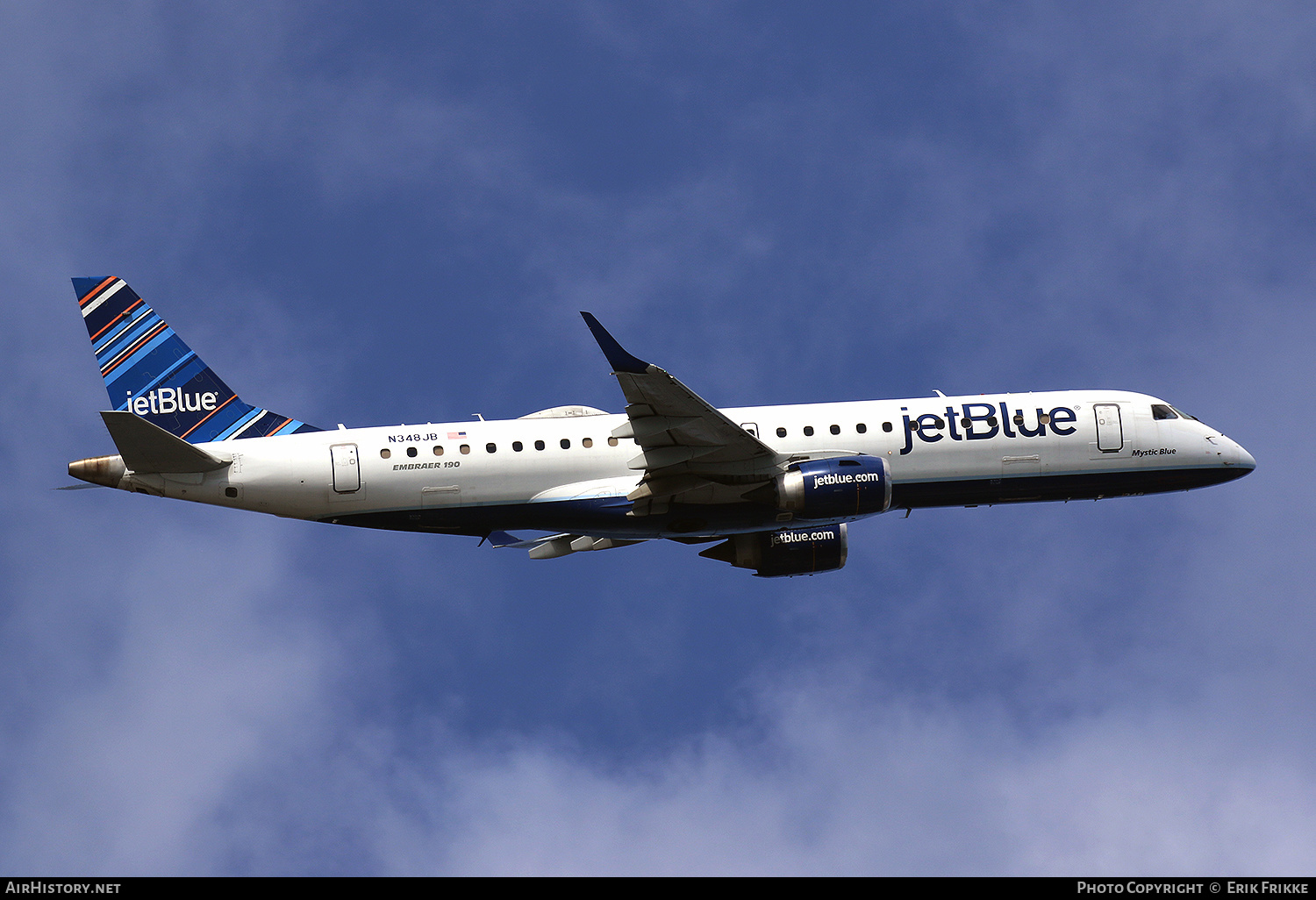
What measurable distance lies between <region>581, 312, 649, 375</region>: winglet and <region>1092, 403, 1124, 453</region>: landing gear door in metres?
18.0

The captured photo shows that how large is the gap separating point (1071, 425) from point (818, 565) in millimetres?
10206

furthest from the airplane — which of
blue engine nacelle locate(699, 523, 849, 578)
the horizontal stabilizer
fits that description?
blue engine nacelle locate(699, 523, 849, 578)

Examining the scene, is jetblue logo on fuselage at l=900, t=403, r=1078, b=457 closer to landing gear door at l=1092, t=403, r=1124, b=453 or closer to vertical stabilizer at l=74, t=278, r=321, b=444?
landing gear door at l=1092, t=403, r=1124, b=453

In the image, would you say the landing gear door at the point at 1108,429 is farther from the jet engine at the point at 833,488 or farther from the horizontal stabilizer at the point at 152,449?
the horizontal stabilizer at the point at 152,449

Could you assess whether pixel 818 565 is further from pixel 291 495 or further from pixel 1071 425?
pixel 291 495

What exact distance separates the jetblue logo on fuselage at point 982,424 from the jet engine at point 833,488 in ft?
9.83

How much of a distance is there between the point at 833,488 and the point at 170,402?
22728 millimetres

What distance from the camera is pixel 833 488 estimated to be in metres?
47.0

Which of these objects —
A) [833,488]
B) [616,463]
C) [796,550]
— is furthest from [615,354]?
[796,550]

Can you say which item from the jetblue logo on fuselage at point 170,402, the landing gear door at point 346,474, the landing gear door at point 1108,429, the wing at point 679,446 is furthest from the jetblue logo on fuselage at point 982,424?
the jetblue logo on fuselage at point 170,402

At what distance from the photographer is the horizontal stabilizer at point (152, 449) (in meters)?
44.7

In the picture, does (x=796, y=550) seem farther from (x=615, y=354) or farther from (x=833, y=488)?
(x=615, y=354)

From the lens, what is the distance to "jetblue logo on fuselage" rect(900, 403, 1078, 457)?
165ft
